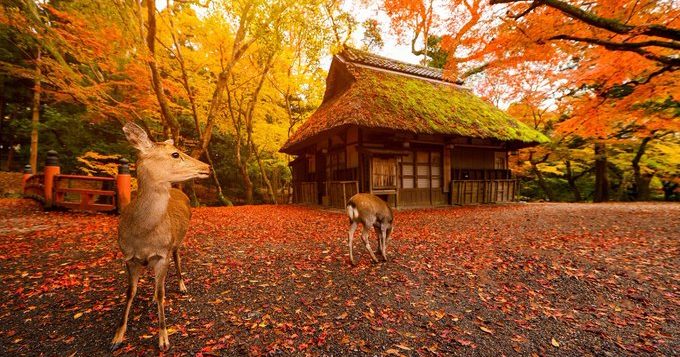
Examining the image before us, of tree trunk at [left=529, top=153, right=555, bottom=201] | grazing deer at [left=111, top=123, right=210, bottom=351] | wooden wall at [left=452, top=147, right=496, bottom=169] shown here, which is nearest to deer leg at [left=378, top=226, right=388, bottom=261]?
grazing deer at [left=111, top=123, right=210, bottom=351]

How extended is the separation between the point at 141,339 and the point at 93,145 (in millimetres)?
17310

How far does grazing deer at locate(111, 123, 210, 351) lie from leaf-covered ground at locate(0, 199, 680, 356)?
0.43m

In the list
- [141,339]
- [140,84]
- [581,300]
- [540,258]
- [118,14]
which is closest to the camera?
[141,339]

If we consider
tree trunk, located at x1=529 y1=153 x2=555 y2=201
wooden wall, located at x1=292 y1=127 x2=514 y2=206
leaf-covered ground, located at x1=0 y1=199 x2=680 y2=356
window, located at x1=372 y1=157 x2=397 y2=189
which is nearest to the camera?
leaf-covered ground, located at x1=0 y1=199 x2=680 y2=356

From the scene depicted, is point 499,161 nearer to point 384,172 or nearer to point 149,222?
point 384,172

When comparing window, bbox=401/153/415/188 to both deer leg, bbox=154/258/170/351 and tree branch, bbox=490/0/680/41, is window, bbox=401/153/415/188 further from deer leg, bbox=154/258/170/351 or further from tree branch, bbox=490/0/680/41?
deer leg, bbox=154/258/170/351

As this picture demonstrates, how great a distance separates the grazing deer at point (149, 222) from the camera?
2354mm

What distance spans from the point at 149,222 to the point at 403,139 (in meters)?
10.9

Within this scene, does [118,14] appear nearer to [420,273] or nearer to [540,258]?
[420,273]

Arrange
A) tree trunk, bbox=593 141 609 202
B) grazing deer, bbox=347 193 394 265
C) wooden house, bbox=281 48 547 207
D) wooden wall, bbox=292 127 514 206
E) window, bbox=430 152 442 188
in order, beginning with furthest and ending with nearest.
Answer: tree trunk, bbox=593 141 609 202, window, bbox=430 152 442 188, wooden wall, bbox=292 127 514 206, wooden house, bbox=281 48 547 207, grazing deer, bbox=347 193 394 265

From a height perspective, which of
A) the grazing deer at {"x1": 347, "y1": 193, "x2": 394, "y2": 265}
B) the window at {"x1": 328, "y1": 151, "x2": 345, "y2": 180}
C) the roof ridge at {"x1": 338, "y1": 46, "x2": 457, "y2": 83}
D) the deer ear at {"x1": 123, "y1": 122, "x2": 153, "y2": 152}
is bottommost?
the grazing deer at {"x1": 347, "y1": 193, "x2": 394, "y2": 265}

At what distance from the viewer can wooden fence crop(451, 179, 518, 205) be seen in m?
13.5

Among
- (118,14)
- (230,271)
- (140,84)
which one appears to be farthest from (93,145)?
(230,271)

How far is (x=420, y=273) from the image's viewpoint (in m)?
4.19
